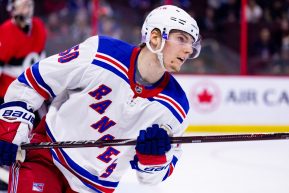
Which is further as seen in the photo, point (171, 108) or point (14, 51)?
point (14, 51)

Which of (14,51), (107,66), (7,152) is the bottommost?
(7,152)

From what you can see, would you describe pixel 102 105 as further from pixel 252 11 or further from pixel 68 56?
pixel 252 11

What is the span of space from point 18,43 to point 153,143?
165 cm

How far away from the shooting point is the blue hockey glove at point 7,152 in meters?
1.93

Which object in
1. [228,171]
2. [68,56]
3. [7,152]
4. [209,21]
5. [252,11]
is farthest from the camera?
[209,21]

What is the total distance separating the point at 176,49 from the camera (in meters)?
2.02

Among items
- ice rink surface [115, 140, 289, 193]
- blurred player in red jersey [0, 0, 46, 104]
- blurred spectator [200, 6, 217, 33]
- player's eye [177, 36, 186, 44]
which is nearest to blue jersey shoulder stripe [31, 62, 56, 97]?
player's eye [177, 36, 186, 44]

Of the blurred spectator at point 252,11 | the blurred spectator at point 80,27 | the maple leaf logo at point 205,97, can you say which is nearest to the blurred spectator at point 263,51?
the blurred spectator at point 252,11

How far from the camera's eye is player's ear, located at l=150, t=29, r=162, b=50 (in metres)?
2.06

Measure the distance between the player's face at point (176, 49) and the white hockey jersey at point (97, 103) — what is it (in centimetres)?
9

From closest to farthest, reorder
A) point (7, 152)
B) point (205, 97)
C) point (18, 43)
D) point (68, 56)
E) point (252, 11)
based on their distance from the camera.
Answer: point (7, 152) → point (68, 56) → point (18, 43) → point (205, 97) → point (252, 11)

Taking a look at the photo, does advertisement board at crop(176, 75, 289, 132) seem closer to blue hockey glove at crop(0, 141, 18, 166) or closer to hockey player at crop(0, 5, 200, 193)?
hockey player at crop(0, 5, 200, 193)

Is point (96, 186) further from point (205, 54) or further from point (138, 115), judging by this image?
point (205, 54)

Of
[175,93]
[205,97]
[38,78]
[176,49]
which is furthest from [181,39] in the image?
[205,97]
